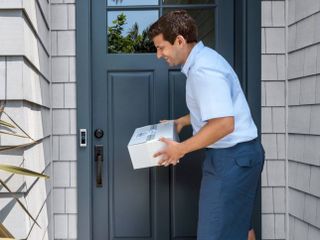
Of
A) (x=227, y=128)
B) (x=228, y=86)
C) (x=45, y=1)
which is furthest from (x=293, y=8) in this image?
(x=45, y=1)

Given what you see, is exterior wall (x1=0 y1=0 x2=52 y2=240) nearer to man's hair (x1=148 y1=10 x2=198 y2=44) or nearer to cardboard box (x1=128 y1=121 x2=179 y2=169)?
cardboard box (x1=128 y1=121 x2=179 y2=169)

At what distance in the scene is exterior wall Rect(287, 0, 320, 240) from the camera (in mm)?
2158

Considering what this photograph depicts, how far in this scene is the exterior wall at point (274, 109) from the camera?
2.54 meters

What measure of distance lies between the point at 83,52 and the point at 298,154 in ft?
5.02

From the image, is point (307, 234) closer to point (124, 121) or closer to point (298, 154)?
point (298, 154)

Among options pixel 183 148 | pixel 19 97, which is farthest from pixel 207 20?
pixel 19 97

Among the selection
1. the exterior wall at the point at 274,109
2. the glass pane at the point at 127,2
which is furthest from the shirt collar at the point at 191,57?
the glass pane at the point at 127,2

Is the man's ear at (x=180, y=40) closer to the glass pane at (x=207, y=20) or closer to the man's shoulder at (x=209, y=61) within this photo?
the man's shoulder at (x=209, y=61)

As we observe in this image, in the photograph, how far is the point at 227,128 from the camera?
1.70 m

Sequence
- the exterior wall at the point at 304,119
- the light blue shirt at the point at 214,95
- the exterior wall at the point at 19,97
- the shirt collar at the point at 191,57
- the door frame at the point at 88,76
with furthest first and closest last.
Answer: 1. the door frame at the point at 88,76
2. the exterior wall at the point at 304,119
3. the shirt collar at the point at 191,57
4. the light blue shirt at the point at 214,95
5. the exterior wall at the point at 19,97

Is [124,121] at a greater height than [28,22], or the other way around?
[28,22]

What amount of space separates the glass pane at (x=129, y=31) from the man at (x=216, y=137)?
76 cm

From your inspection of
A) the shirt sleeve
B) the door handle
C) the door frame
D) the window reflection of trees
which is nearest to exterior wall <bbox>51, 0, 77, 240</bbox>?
the door frame

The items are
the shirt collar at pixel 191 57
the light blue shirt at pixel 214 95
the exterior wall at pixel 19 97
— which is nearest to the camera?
the exterior wall at pixel 19 97
